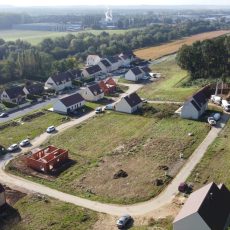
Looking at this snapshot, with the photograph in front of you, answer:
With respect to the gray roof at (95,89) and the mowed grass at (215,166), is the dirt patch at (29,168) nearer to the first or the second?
the mowed grass at (215,166)

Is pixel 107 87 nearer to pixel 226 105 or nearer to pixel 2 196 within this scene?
pixel 226 105

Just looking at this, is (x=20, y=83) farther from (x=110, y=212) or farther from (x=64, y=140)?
(x=110, y=212)

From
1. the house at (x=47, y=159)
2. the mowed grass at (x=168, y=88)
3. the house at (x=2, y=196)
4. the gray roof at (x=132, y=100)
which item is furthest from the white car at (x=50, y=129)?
the mowed grass at (x=168, y=88)

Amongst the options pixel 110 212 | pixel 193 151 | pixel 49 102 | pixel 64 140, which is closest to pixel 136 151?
pixel 193 151

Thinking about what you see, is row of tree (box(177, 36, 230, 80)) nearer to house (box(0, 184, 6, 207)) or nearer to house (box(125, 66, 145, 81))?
house (box(125, 66, 145, 81))

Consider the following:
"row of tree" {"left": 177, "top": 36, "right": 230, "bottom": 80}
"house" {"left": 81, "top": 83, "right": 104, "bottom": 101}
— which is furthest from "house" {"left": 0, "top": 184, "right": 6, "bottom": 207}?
"row of tree" {"left": 177, "top": 36, "right": 230, "bottom": 80}

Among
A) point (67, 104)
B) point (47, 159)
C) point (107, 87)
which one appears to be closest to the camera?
point (47, 159)

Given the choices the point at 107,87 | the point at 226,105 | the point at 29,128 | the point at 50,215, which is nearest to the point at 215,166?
the point at 50,215
